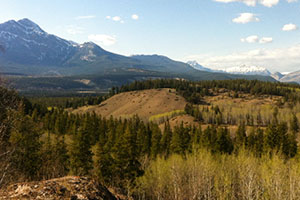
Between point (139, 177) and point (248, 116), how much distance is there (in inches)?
6053

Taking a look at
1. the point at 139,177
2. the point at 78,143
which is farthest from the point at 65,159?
the point at 139,177

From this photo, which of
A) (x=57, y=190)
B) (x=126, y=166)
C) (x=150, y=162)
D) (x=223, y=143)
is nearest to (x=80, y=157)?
(x=126, y=166)

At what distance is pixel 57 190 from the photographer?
1280cm

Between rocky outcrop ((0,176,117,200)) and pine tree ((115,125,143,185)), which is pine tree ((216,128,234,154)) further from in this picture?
rocky outcrop ((0,176,117,200))

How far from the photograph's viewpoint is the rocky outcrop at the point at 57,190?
12.2 m

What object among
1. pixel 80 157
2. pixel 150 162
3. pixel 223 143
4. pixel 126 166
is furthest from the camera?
pixel 223 143

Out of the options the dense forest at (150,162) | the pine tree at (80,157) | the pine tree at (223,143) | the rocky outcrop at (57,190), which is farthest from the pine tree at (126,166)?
the pine tree at (223,143)

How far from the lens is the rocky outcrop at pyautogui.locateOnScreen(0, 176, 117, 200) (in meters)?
12.2

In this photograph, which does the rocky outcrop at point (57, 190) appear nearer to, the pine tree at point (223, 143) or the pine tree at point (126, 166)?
the pine tree at point (126, 166)

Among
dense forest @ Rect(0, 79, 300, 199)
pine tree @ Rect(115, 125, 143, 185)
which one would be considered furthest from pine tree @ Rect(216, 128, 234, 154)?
pine tree @ Rect(115, 125, 143, 185)

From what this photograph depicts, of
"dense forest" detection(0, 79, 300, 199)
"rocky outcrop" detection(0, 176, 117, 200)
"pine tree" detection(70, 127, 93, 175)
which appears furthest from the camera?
"pine tree" detection(70, 127, 93, 175)

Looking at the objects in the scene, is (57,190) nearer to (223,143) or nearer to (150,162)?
(150,162)

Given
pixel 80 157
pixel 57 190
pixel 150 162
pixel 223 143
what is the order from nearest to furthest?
pixel 57 190
pixel 80 157
pixel 150 162
pixel 223 143

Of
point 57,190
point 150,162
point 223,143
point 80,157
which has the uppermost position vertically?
point 57,190
